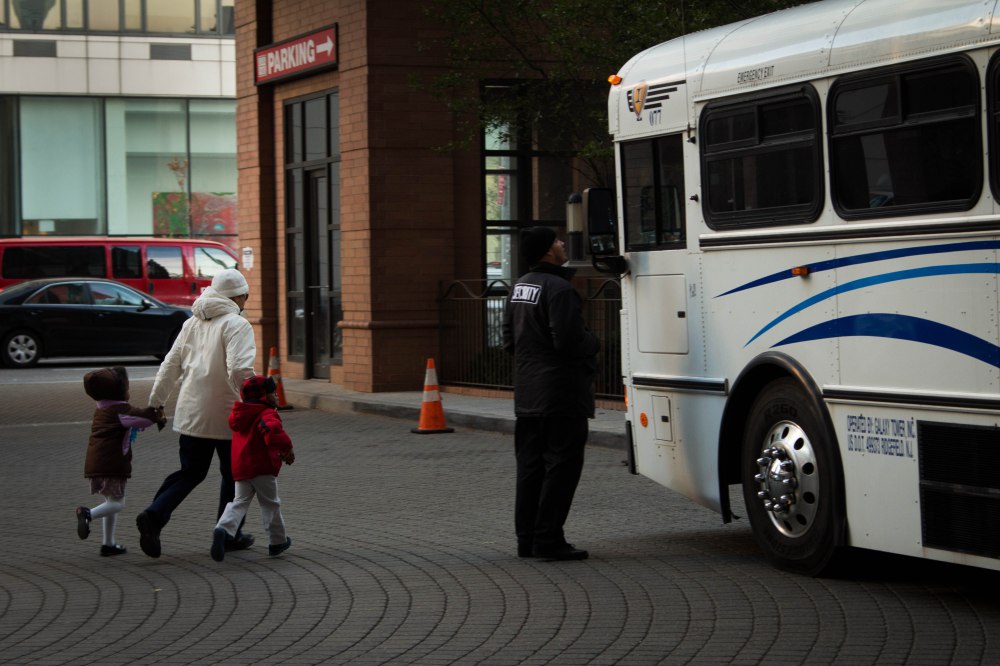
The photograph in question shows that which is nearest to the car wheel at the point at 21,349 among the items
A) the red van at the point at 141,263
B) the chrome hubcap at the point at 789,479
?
the red van at the point at 141,263

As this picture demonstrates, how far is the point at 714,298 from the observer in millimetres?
8695

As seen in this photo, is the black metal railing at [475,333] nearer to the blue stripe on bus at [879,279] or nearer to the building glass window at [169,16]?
the blue stripe on bus at [879,279]

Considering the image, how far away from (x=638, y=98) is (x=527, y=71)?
1033 centimetres

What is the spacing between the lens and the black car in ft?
92.4

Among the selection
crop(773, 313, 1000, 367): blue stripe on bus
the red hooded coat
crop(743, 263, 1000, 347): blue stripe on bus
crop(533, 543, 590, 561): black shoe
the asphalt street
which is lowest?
the asphalt street

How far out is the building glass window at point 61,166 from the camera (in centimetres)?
4459

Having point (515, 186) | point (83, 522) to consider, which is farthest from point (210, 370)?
point (515, 186)

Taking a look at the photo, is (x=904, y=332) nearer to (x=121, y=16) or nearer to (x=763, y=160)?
(x=763, y=160)

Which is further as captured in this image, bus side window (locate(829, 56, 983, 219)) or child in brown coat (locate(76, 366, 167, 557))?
child in brown coat (locate(76, 366, 167, 557))

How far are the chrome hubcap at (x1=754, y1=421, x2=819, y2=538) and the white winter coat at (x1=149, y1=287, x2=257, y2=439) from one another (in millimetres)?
2875

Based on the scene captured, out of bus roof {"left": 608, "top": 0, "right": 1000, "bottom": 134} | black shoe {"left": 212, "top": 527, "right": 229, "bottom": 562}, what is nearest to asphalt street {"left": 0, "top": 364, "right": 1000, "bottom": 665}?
black shoe {"left": 212, "top": 527, "right": 229, "bottom": 562}

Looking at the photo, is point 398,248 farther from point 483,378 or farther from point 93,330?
point 93,330

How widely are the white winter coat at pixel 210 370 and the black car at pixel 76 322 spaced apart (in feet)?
63.2

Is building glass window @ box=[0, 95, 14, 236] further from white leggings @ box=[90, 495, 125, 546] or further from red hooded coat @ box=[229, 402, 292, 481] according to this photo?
red hooded coat @ box=[229, 402, 292, 481]
